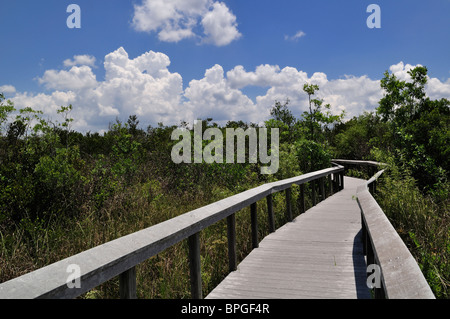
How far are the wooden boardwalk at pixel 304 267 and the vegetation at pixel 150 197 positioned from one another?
508 millimetres

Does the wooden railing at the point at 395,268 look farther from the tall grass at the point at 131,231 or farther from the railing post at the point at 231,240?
→ the tall grass at the point at 131,231

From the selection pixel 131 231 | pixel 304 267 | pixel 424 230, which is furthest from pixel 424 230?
pixel 131 231

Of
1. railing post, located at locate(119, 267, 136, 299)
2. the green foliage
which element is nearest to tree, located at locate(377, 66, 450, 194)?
the green foliage

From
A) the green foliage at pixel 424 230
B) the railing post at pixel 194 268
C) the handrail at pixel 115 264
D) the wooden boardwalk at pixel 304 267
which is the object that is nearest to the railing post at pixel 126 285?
the handrail at pixel 115 264

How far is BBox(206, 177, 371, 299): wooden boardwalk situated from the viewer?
373 cm

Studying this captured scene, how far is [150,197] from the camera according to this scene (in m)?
8.41

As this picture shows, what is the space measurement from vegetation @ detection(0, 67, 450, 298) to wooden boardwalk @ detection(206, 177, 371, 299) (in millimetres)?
508

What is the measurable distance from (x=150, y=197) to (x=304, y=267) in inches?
190

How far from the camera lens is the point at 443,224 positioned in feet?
19.2

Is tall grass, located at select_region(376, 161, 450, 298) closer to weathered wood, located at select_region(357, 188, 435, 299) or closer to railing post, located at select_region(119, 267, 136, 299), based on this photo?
weathered wood, located at select_region(357, 188, 435, 299)

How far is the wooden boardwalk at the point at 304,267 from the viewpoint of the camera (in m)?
3.73

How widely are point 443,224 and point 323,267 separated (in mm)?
2747
